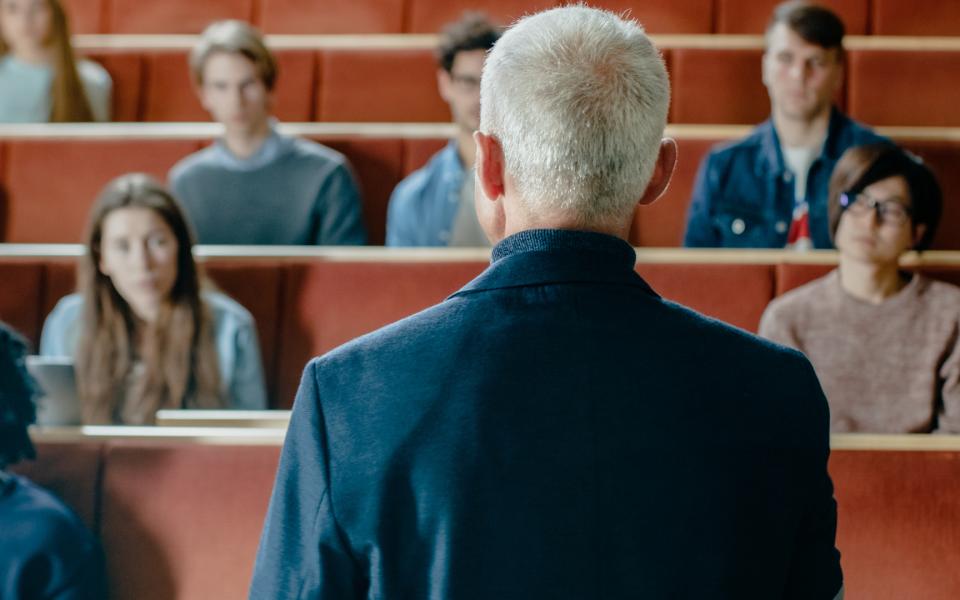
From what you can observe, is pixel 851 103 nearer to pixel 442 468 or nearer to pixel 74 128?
pixel 74 128

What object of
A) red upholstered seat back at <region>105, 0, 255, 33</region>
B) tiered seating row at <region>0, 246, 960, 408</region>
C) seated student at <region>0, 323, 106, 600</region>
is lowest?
seated student at <region>0, 323, 106, 600</region>

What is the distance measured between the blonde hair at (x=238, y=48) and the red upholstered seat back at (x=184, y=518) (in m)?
0.40

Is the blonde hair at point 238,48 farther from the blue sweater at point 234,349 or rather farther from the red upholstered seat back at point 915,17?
the red upholstered seat back at point 915,17

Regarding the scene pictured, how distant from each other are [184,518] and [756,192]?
1.50ft

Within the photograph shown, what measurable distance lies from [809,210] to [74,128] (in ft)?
1.68

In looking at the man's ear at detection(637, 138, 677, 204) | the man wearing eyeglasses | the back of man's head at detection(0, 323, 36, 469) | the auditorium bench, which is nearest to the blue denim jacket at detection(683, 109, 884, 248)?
the man wearing eyeglasses

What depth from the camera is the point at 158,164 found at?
87 cm

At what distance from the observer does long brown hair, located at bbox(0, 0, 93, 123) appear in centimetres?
93

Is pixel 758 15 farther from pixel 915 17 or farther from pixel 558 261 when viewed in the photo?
pixel 558 261

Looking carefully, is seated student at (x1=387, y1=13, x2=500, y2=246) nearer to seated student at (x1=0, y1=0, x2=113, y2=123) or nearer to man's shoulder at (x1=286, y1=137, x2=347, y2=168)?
man's shoulder at (x1=286, y1=137, x2=347, y2=168)

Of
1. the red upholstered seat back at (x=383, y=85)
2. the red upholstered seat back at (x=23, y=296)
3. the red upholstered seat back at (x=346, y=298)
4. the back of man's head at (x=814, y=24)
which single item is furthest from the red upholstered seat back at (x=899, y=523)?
the red upholstered seat back at (x=383, y=85)

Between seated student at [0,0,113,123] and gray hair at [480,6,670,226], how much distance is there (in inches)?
30.9

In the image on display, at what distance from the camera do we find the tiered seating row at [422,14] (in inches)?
40.3

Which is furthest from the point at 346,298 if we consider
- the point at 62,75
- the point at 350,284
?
the point at 62,75
